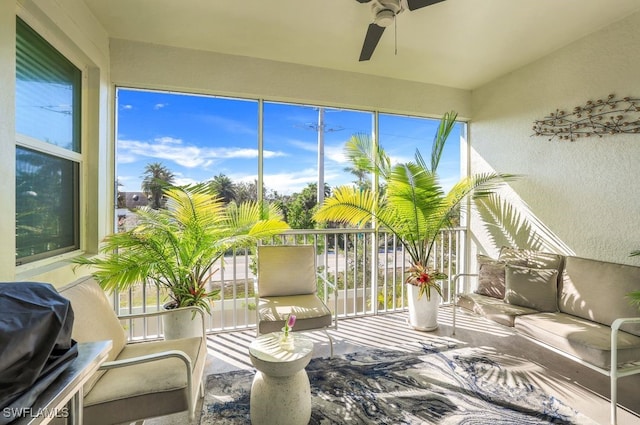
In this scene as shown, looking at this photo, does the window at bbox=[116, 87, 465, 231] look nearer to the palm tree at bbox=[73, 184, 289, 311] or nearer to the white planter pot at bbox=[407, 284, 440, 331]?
the palm tree at bbox=[73, 184, 289, 311]

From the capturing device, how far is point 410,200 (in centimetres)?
298

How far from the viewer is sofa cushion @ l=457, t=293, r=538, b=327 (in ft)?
8.07

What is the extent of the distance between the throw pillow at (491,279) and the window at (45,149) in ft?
12.4

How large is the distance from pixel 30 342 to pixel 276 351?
3.64 ft

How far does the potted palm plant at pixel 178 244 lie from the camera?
2.20 m

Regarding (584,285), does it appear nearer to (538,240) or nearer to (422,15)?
(538,240)

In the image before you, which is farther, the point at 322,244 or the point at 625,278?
the point at 322,244

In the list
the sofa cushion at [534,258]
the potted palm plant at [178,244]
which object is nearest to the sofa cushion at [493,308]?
the sofa cushion at [534,258]

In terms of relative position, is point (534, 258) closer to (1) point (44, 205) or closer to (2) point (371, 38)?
(2) point (371, 38)

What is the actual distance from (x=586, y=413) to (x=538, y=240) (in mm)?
1788

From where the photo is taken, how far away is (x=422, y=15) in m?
2.37

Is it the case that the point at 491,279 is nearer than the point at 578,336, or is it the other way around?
the point at 578,336

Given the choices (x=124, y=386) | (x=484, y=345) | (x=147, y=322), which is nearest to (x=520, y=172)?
(x=484, y=345)

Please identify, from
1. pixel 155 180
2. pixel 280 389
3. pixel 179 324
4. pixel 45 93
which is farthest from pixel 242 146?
pixel 280 389
